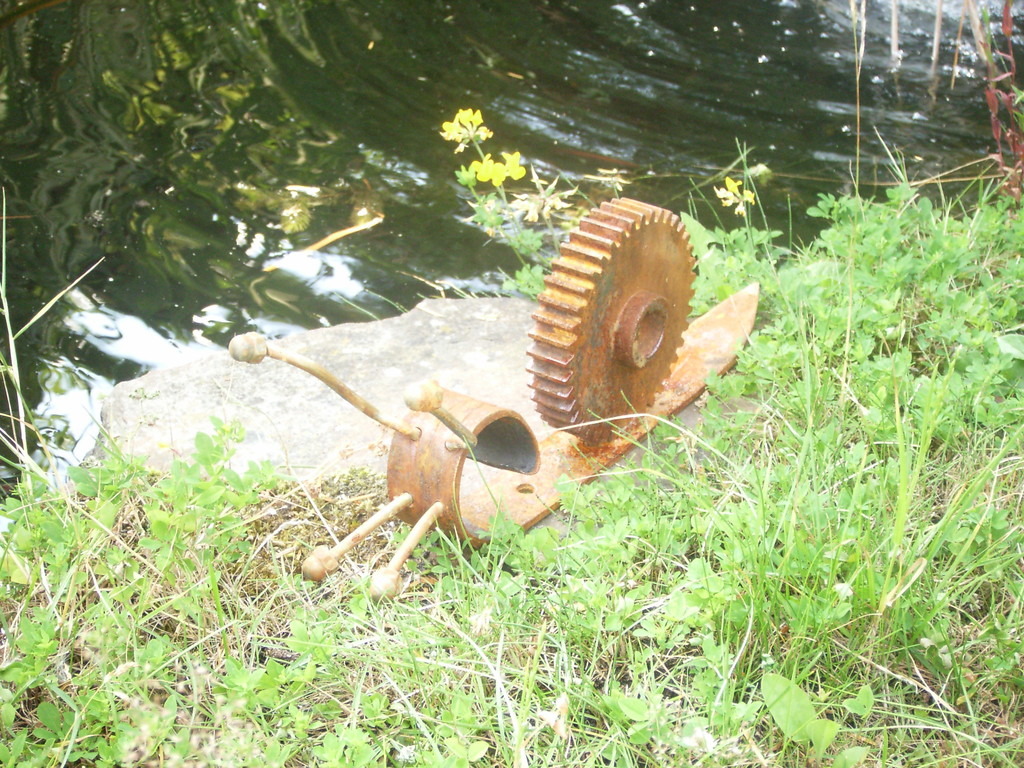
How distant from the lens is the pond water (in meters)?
3.45

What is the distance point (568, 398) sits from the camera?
2.39 metres

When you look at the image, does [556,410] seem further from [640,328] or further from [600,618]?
[600,618]

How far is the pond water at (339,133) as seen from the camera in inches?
136

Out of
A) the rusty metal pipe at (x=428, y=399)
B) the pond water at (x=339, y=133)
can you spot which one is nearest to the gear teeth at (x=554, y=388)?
the rusty metal pipe at (x=428, y=399)

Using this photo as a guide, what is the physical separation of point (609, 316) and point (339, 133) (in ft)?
7.75

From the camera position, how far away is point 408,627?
79.0 inches

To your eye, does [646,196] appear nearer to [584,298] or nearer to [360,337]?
[360,337]

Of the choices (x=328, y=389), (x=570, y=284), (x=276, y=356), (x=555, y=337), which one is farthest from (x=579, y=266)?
(x=328, y=389)

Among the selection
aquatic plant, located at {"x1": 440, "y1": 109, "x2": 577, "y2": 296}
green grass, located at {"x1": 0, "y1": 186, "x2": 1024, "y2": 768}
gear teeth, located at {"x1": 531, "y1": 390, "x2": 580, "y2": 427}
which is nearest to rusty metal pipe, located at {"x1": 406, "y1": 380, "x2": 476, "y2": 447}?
green grass, located at {"x1": 0, "y1": 186, "x2": 1024, "y2": 768}

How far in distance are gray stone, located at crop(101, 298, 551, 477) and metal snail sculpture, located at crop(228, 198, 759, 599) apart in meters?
0.21

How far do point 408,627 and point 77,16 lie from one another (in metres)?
4.15

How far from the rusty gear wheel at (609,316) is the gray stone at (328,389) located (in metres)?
0.24

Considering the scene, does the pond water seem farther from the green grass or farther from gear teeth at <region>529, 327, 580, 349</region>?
gear teeth at <region>529, 327, 580, 349</region>

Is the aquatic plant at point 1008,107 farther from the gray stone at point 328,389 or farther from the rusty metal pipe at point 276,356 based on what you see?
the rusty metal pipe at point 276,356
